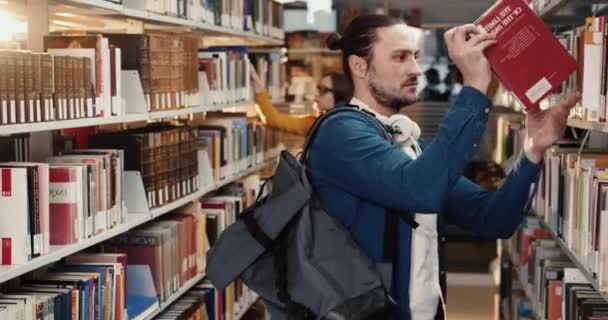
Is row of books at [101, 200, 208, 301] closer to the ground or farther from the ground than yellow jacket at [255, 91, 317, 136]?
closer to the ground

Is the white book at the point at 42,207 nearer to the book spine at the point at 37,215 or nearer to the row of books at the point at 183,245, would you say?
the book spine at the point at 37,215

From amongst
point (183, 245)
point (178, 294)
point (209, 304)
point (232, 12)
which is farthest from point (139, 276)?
point (232, 12)

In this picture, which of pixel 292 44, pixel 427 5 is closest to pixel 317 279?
pixel 292 44

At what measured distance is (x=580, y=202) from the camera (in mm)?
3070

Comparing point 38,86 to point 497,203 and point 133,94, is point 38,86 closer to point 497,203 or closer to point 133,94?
point 133,94

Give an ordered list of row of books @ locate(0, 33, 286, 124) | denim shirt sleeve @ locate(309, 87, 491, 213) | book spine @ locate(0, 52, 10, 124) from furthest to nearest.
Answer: row of books @ locate(0, 33, 286, 124) < book spine @ locate(0, 52, 10, 124) < denim shirt sleeve @ locate(309, 87, 491, 213)

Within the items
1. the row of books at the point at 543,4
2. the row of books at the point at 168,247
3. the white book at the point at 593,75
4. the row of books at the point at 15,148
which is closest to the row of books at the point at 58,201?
the row of books at the point at 15,148

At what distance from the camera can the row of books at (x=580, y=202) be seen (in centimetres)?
269

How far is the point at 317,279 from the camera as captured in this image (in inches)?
93.1

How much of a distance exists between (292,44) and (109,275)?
4.93 meters

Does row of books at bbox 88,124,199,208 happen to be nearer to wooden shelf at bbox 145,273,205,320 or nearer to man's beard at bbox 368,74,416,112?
wooden shelf at bbox 145,273,205,320

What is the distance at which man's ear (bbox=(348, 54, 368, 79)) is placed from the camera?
2588mm

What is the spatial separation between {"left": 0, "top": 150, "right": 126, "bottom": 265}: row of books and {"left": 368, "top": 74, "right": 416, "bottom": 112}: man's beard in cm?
95

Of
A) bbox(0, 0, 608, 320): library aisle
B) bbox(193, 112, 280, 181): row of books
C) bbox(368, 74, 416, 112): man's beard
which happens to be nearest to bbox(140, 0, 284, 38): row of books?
bbox(0, 0, 608, 320): library aisle
